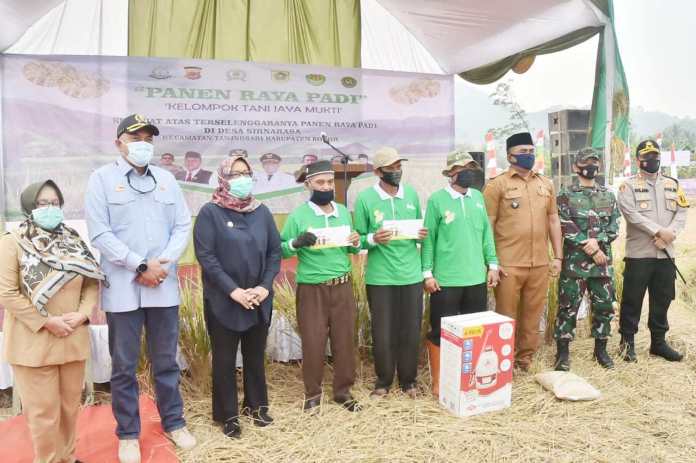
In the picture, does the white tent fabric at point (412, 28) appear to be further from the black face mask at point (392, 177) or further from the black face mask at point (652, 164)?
the black face mask at point (392, 177)

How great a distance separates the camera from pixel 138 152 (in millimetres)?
2592

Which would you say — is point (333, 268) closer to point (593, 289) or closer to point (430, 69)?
point (593, 289)

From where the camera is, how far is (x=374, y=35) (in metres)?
5.62

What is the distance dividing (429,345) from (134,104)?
3426 millimetres

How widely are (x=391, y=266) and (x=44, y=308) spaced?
1871mm

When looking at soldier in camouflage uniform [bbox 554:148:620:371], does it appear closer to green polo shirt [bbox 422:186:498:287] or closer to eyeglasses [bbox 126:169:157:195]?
green polo shirt [bbox 422:186:498:287]

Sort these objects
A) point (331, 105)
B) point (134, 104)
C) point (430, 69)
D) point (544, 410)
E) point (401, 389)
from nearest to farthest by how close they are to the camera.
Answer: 1. point (544, 410)
2. point (401, 389)
3. point (134, 104)
4. point (331, 105)
5. point (430, 69)

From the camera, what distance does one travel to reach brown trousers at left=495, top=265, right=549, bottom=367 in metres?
3.67

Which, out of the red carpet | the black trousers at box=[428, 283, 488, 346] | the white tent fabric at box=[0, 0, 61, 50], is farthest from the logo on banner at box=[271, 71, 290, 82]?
the red carpet

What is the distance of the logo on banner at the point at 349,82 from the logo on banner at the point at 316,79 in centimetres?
22

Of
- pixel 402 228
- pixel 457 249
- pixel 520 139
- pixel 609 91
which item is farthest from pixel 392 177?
pixel 609 91

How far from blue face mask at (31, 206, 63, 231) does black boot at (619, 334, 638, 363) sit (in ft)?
13.1

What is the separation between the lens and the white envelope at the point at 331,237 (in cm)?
304

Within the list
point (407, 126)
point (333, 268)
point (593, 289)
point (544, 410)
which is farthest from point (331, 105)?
point (544, 410)
